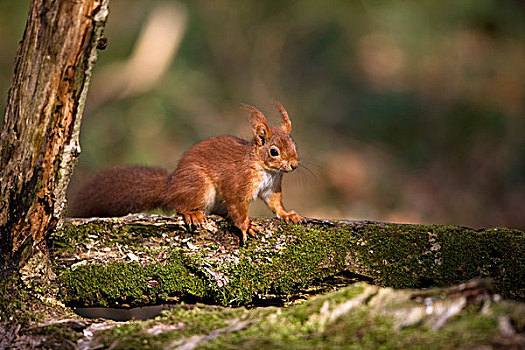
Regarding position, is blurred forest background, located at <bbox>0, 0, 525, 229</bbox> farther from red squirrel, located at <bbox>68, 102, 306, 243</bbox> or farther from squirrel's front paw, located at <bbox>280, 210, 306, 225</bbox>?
squirrel's front paw, located at <bbox>280, 210, 306, 225</bbox>

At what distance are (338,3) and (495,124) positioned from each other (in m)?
3.10

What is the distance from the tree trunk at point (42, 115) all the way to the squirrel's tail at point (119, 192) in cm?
101

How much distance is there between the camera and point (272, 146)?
9.79 ft

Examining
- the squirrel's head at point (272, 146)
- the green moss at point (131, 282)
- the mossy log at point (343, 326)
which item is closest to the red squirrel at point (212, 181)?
the squirrel's head at point (272, 146)

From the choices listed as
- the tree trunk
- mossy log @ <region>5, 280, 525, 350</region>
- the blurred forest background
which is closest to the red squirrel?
the tree trunk

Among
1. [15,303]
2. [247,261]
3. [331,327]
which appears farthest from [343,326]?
A: [15,303]

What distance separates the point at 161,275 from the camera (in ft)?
7.23

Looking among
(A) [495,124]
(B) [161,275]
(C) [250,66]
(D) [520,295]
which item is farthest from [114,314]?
(A) [495,124]

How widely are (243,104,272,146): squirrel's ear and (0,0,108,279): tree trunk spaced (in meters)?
1.25

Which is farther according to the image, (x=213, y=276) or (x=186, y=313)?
(x=213, y=276)

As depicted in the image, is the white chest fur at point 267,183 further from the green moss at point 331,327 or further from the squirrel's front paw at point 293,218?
the green moss at point 331,327

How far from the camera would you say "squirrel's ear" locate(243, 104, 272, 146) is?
9.90ft

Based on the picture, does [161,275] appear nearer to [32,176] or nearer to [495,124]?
[32,176]

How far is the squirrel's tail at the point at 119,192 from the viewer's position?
10.00 ft
